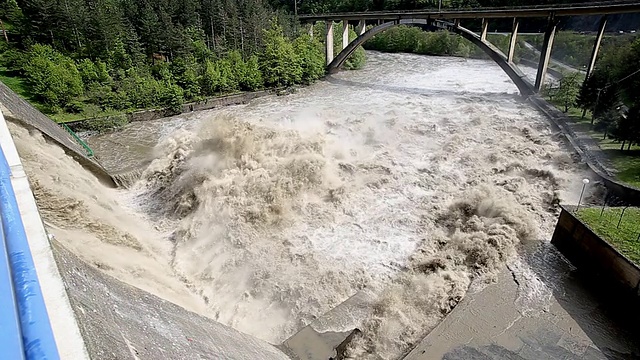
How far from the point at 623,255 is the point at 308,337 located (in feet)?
19.9

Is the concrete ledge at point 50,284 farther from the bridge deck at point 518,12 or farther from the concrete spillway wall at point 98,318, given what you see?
the bridge deck at point 518,12

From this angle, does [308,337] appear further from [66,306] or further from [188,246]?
[66,306]

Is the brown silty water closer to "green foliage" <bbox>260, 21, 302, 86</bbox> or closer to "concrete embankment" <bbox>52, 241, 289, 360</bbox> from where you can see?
"concrete embankment" <bbox>52, 241, 289, 360</bbox>

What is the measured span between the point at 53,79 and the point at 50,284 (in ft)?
66.1

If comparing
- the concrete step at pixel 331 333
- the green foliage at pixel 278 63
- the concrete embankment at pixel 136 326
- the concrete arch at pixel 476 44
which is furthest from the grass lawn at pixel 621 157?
the green foliage at pixel 278 63

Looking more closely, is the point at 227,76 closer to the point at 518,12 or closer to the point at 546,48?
the point at 518,12

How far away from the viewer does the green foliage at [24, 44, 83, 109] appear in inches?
690

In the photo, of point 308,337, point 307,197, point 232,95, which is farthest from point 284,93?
point 308,337

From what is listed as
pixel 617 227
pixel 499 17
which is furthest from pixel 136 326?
pixel 499 17

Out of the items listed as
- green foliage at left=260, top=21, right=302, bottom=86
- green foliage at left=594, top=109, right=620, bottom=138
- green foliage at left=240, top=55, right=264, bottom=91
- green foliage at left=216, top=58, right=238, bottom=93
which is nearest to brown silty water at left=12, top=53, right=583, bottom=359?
green foliage at left=594, top=109, right=620, bottom=138

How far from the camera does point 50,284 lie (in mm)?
1709

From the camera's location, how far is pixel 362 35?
29.2 m

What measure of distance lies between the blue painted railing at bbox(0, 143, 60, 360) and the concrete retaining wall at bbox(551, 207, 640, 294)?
864 centimetres

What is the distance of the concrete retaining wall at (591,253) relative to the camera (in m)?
6.94
